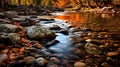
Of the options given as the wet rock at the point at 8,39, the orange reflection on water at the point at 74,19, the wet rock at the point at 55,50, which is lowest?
the orange reflection on water at the point at 74,19

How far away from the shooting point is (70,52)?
16.5 feet

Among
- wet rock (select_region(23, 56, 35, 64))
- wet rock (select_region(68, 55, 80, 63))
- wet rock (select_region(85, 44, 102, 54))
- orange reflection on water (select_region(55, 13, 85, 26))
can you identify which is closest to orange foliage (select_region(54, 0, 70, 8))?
orange reflection on water (select_region(55, 13, 85, 26))

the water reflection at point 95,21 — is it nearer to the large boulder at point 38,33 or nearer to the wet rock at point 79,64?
the large boulder at point 38,33

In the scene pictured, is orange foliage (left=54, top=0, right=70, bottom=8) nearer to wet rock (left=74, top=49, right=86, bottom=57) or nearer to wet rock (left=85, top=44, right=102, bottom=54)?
wet rock (left=85, top=44, right=102, bottom=54)

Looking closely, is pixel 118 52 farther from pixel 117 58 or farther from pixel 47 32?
pixel 47 32

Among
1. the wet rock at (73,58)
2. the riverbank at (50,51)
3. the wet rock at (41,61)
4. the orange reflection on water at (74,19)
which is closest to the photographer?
the wet rock at (41,61)

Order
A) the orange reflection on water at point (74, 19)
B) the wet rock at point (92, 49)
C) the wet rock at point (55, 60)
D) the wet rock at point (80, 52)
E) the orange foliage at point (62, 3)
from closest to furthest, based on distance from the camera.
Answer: the wet rock at point (55, 60) < the wet rock at point (80, 52) < the wet rock at point (92, 49) < the orange reflection on water at point (74, 19) < the orange foliage at point (62, 3)

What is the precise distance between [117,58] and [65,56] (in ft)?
3.98

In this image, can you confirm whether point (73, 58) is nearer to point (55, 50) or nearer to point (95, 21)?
point (55, 50)

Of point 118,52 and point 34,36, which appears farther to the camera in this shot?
point 34,36

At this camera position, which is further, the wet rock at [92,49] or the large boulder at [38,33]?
the large boulder at [38,33]

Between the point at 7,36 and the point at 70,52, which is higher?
the point at 7,36

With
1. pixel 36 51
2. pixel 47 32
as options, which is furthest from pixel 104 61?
pixel 47 32

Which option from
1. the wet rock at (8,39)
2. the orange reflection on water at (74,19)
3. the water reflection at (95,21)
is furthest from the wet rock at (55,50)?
the orange reflection on water at (74,19)
